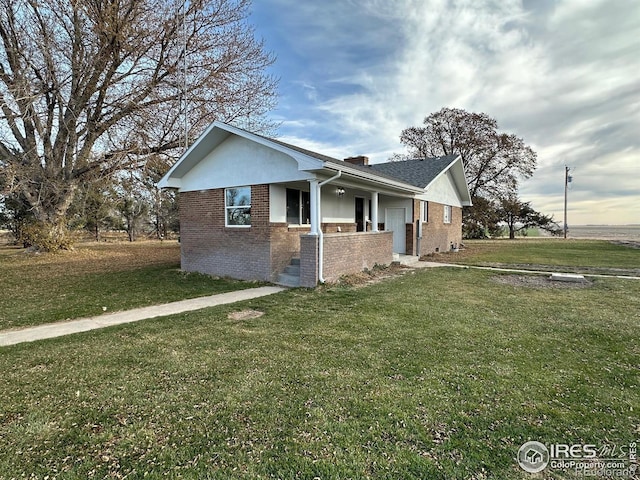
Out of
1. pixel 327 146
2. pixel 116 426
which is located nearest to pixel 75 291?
pixel 116 426

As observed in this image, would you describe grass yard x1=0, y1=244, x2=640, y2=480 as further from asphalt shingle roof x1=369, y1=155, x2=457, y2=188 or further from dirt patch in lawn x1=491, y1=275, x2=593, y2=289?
asphalt shingle roof x1=369, y1=155, x2=457, y2=188

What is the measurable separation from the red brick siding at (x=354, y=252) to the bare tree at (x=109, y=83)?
974 centimetres

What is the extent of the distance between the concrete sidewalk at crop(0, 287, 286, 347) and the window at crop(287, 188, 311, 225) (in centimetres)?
296

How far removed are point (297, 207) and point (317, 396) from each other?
8.11 metres

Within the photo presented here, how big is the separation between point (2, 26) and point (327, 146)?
1793cm

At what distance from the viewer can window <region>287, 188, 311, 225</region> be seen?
10.5 m

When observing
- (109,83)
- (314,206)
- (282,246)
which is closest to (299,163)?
(314,206)

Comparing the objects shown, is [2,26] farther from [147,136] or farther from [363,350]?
[363,350]

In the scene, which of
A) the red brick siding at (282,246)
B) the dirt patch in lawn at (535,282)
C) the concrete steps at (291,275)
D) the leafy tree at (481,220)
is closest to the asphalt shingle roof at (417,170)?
the dirt patch in lawn at (535,282)

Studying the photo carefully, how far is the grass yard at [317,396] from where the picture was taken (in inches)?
92.1

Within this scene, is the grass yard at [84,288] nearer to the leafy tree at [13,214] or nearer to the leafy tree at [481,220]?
the leafy tree at [13,214]

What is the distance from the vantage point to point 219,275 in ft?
35.6
